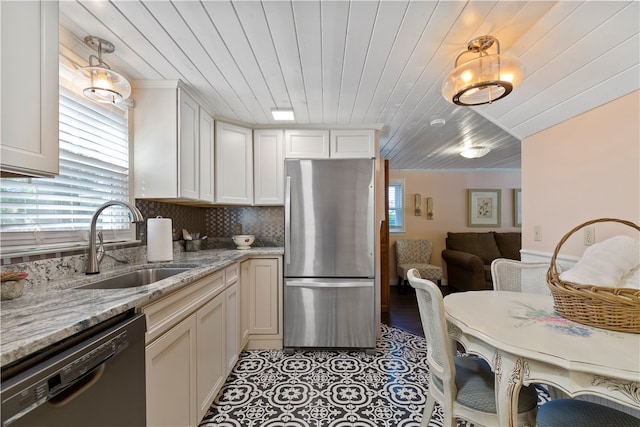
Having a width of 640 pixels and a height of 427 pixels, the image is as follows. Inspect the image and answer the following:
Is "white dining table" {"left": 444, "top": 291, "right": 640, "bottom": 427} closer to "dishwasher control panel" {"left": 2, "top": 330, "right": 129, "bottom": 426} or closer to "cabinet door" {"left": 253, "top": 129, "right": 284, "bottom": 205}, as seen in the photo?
"dishwasher control panel" {"left": 2, "top": 330, "right": 129, "bottom": 426}

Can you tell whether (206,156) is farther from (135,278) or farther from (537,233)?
(537,233)

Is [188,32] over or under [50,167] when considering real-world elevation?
over

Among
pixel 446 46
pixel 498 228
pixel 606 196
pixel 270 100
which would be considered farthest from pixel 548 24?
pixel 498 228

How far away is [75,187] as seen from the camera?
147 cm

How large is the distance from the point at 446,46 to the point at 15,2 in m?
1.86

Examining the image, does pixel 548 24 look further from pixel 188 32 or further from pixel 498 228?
pixel 498 228

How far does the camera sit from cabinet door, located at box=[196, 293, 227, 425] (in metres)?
1.49

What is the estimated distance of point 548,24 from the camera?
4.31ft

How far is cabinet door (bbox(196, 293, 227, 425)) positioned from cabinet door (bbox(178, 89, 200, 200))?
2.86ft

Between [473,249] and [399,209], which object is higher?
[399,209]

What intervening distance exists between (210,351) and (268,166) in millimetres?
1765

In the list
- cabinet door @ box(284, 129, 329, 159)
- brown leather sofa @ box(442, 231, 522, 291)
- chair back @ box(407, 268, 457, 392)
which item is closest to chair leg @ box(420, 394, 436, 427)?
chair back @ box(407, 268, 457, 392)

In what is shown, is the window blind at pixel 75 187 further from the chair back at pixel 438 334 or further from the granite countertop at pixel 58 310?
the chair back at pixel 438 334

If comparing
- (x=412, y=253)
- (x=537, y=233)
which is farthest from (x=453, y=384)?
(x=412, y=253)
